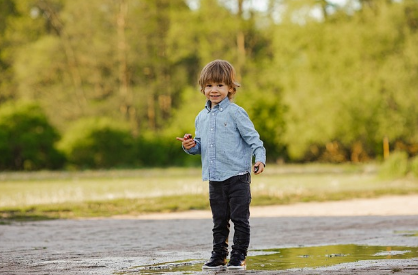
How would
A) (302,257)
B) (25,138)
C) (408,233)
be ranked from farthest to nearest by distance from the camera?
(25,138), (408,233), (302,257)

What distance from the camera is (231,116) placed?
22.7ft

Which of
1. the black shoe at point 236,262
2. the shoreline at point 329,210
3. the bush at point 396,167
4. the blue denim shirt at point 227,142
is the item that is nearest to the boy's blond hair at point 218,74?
the blue denim shirt at point 227,142

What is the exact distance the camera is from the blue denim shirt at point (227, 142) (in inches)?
269

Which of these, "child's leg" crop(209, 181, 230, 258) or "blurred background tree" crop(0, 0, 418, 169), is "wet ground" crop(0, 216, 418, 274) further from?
"blurred background tree" crop(0, 0, 418, 169)

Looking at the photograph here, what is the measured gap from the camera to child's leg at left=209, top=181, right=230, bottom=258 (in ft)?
22.4

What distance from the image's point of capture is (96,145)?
136 feet

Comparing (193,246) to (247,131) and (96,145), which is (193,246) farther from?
(96,145)

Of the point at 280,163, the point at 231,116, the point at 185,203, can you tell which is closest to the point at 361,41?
the point at 280,163

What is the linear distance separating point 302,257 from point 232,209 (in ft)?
3.38

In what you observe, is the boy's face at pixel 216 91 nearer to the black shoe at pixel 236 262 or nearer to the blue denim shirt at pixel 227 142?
the blue denim shirt at pixel 227 142

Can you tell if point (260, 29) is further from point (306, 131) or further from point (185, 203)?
point (185, 203)

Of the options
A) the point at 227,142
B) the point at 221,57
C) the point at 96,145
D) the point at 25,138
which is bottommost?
the point at 227,142

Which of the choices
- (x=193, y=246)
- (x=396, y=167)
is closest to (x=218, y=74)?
(x=193, y=246)

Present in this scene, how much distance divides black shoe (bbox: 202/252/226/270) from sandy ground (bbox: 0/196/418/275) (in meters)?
0.47
